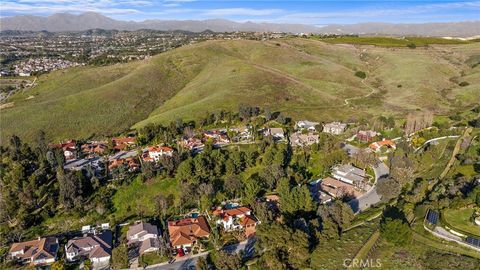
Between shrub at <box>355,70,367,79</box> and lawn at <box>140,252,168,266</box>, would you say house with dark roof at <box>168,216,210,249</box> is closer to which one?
lawn at <box>140,252,168,266</box>

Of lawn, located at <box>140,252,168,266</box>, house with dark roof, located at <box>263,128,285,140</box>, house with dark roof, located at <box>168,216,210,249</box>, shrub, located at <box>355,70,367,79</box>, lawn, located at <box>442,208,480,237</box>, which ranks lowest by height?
lawn, located at <box>140,252,168,266</box>

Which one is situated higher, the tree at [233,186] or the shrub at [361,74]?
the shrub at [361,74]

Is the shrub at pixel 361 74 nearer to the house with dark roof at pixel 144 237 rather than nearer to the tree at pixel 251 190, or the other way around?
the tree at pixel 251 190

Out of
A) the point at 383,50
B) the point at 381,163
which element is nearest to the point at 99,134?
the point at 381,163

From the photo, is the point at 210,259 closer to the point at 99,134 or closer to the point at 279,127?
the point at 279,127

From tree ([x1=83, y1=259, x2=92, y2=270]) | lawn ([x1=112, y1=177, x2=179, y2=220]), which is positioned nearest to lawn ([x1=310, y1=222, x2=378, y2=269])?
lawn ([x1=112, y1=177, x2=179, y2=220])

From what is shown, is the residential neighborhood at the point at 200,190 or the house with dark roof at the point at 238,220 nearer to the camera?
the residential neighborhood at the point at 200,190

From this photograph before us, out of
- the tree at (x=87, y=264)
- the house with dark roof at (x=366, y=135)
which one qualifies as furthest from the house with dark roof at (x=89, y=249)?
the house with dark roof at (x=366, y=135)
